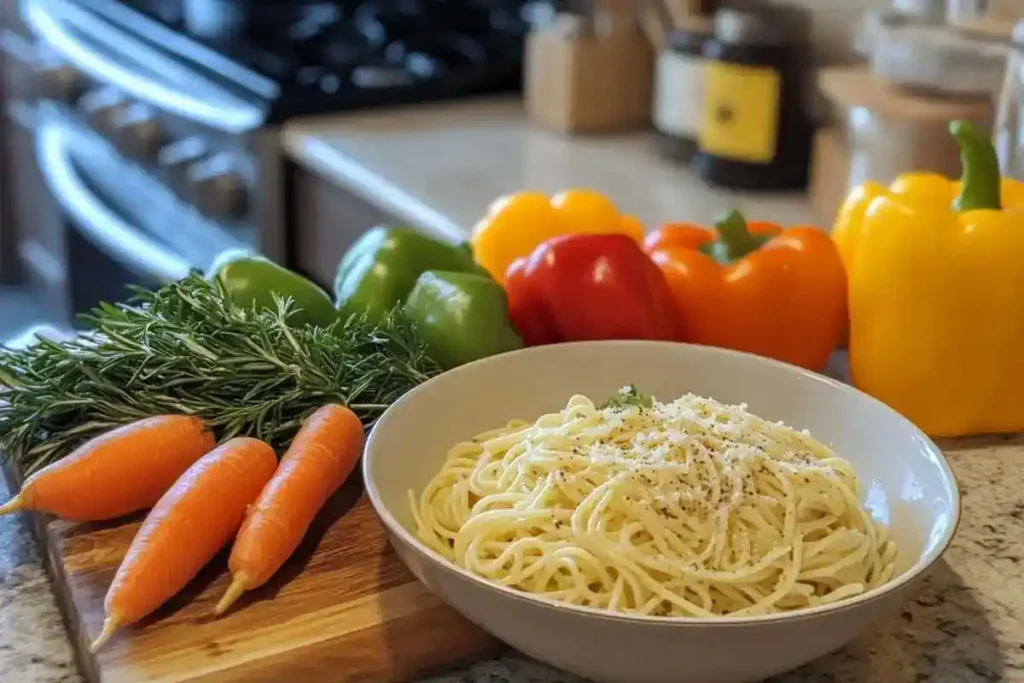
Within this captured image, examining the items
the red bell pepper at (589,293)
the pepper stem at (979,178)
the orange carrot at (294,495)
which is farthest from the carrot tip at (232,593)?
the pepper stem at (979,178)

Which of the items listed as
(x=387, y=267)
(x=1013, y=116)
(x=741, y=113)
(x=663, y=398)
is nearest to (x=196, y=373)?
(x=387, y=267)

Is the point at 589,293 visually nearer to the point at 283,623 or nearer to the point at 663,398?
the point at 663,398

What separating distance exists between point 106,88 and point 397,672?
1.78 metres

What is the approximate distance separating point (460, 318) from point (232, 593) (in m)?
0.32

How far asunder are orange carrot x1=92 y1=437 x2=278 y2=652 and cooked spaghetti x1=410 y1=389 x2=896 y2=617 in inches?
4.4

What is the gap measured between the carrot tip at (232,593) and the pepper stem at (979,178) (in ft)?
2.10

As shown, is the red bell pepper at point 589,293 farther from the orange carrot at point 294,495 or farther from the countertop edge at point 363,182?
the countertop edge at point 363,182

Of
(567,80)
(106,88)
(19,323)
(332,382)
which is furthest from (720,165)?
(19,323)

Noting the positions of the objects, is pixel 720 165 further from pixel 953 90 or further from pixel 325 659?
pixel 325 659

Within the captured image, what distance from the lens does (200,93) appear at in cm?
192

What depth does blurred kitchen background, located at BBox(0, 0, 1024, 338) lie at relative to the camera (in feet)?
4.91

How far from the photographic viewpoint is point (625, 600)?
0.65m

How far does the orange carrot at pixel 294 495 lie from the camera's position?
0.67 meters

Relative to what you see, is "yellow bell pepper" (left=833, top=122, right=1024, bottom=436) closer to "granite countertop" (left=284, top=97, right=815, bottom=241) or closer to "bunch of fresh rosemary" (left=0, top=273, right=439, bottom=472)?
"bunch of fresh rosemary" (left=0, top=273, right=439, bottom=472)
